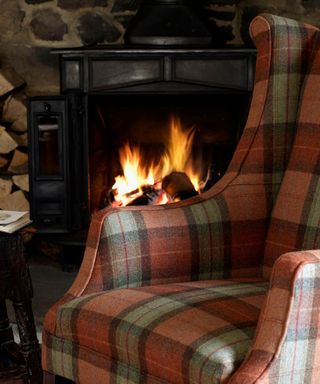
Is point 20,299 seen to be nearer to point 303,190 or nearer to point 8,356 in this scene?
point 8,356

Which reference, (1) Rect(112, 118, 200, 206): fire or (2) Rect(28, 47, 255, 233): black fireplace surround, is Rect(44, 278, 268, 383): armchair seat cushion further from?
(1) Rect(112, 118, 200, 206): fire

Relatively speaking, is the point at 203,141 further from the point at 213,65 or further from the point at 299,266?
the point at 299,266

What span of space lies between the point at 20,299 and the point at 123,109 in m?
1.53

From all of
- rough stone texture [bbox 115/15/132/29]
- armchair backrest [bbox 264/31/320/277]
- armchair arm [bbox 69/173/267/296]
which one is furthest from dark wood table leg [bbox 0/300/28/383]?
rough stone texture [bbox 115/15/132/29]

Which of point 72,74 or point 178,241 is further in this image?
point 72,74

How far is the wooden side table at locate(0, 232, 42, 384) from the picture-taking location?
2.46 meters

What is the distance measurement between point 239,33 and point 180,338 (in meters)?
2.29

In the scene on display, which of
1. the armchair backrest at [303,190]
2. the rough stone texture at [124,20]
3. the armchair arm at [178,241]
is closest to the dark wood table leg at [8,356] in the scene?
the armchair arm at [178,241]

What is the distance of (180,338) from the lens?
6.09ft

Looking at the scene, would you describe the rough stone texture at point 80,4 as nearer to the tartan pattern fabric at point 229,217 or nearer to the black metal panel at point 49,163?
the black metal panel at point 49,163

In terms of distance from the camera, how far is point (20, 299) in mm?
2518

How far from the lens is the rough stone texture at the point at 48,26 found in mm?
3986

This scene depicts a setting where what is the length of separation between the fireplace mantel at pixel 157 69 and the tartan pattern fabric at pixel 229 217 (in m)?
1.13

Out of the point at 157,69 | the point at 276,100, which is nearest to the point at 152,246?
the point at 276,100
